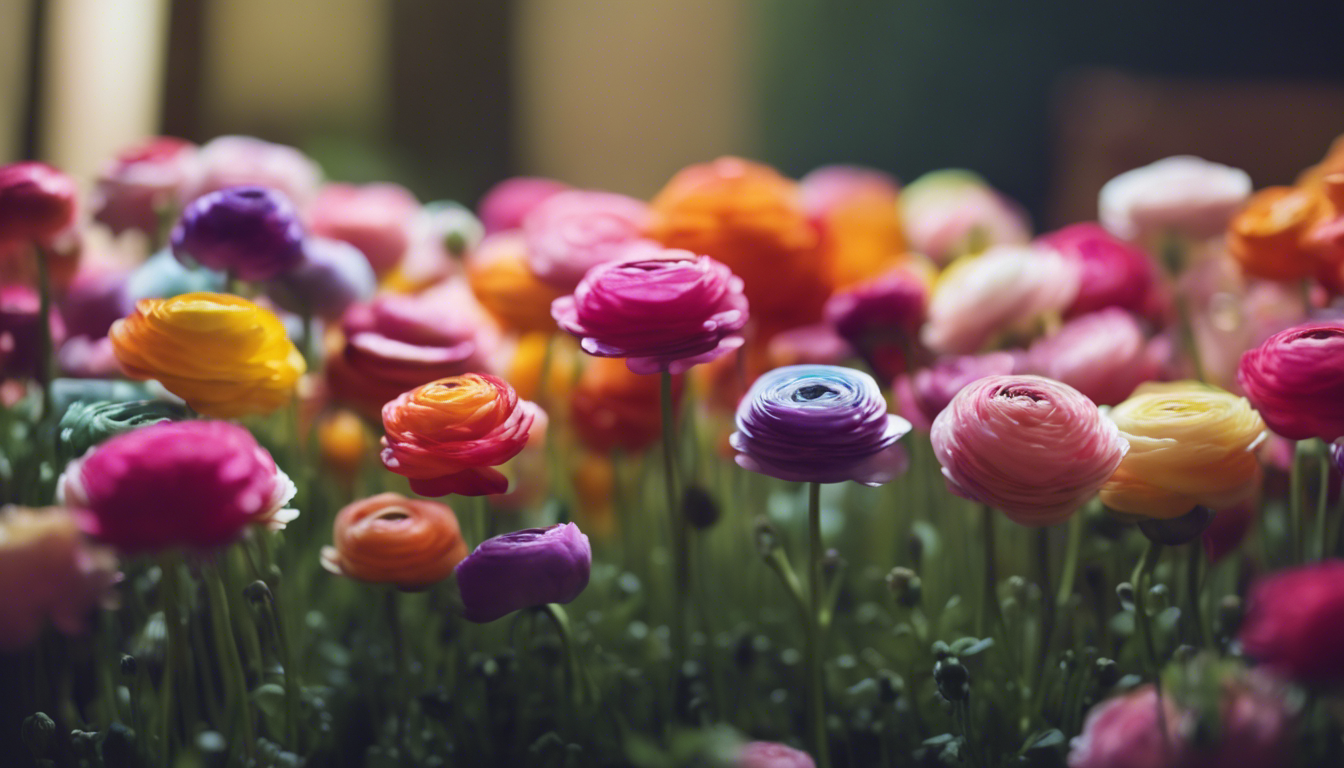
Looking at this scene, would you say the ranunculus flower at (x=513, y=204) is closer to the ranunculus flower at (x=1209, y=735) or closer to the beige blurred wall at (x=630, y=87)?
the ranunculus flower at (x=1209, y=735)

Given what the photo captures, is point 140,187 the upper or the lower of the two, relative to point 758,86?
lower

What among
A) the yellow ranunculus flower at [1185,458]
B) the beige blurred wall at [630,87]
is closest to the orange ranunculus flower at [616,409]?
the yellow ranunculus flower at [1185,458]

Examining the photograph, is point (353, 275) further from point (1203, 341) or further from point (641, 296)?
point (1203, 341)

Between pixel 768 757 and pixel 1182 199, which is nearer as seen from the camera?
pixel 768 757

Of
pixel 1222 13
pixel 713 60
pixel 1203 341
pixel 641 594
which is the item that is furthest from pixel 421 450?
pixel 713 60

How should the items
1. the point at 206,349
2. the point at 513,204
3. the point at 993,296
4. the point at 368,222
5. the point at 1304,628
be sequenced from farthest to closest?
1. the point at 513,204
2. the point at 368,222
3. the point at 993,296
4. the point at 206,349
5. the point at 1304,628

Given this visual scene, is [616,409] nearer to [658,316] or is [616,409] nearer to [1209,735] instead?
[658,316]

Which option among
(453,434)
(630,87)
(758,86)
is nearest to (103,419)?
(453,434)
